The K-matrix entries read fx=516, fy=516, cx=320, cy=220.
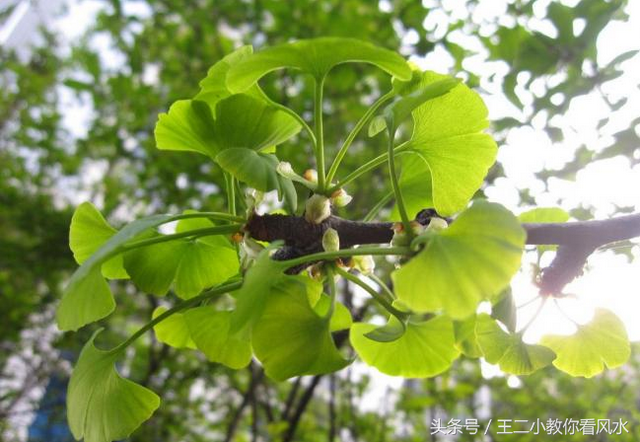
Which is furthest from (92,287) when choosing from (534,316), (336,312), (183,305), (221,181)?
(221,181)

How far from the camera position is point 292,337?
0.29m

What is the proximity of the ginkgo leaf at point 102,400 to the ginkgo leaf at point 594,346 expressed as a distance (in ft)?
0.94

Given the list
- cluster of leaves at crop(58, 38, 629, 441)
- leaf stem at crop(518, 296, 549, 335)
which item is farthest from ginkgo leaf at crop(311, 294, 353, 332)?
leaf stem at crop(518, 296, 549, 335)

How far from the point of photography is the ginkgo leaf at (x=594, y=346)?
0.36m

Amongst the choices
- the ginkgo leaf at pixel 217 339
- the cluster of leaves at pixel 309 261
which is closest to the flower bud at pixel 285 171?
the cluster of leaves at pixel 309 261

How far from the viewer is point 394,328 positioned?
0.32m

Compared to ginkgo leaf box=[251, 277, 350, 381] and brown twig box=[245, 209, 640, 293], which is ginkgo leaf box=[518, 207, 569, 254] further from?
ginkgo leaf box=[251, 277, 350, 381]

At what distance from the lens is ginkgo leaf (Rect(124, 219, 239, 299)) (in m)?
0.38

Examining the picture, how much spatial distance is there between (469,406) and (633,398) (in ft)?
1.57

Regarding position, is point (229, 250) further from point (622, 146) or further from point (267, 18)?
point (267, 18)

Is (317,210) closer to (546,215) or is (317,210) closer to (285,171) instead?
(285,171)

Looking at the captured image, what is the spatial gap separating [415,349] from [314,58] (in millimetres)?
210

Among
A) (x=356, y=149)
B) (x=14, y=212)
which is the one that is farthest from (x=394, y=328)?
(x=14, y=212)

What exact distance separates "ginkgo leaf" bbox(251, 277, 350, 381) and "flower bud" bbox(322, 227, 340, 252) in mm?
36
